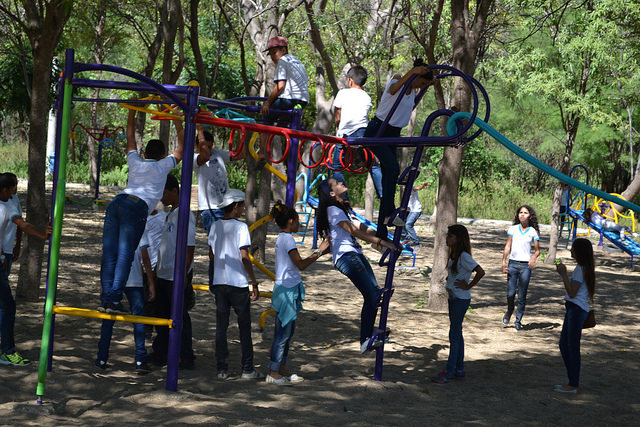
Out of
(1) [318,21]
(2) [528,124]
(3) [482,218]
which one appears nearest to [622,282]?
(1) [318,21]

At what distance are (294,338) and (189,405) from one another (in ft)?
9.11

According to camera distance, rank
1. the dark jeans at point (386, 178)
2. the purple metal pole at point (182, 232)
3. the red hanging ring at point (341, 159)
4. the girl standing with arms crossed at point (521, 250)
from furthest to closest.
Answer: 1. the girl standing with arms crossed at point (521, 250)
2. the red hanging ring at point (341, 159)
3. the dark jeans at point (386, 178)
4. the purple metal pole at point (182, 232)

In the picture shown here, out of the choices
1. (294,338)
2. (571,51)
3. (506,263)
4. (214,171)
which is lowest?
(294,338)

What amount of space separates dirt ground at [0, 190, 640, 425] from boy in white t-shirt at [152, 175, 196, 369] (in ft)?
0.67

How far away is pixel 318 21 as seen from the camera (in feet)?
44.1

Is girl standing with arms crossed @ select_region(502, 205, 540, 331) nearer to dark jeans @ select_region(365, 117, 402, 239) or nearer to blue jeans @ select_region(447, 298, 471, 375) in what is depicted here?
blue jeans @ select_region(447, 298, 471, 375)

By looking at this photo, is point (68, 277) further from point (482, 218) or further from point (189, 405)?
point (482, 218)

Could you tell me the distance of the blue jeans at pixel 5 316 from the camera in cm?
560

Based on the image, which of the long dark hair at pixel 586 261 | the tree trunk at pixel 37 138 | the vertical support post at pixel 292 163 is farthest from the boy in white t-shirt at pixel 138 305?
the long dark hair at pixel 586 261

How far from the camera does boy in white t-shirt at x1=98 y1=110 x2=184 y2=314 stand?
5.39 m

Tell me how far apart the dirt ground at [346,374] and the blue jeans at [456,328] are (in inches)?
8.2

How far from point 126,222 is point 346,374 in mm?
2329

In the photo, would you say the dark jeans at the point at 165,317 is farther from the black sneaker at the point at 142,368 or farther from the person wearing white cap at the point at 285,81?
the person wearing white cap at the point at 285,81

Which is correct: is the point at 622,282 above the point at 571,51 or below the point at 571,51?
below
